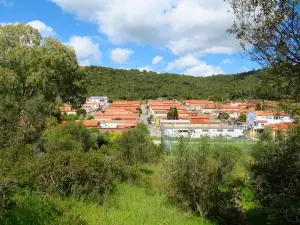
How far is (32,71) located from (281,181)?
16.6m

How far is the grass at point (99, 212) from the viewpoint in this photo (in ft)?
18.1

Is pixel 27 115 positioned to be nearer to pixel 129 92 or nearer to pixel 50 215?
pixel 50 215

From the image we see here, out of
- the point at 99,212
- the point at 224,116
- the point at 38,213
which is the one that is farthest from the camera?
the point at 224,116

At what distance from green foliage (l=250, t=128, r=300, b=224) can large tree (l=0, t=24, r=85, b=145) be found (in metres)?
12.3

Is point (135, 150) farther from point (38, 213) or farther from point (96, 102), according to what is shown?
point (96, 102)

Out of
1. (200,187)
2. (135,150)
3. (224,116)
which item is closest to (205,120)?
(224,116)

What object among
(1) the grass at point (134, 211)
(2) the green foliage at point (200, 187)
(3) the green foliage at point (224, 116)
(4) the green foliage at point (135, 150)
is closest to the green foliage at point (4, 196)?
(1) the grass at point (134, 211)

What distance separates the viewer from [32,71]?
755 inches

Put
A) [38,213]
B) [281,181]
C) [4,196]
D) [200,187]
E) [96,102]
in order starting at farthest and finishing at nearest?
[96,102], [200,187], [281,181], [38,213], [4,196]

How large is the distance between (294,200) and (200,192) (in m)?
2.44

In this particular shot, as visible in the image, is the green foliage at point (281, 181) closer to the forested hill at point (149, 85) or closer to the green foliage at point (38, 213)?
the green foliage at point (38, 213)

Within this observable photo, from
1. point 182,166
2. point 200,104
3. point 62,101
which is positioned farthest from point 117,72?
point 182,166

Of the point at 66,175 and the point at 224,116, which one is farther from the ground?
the point at 224,116

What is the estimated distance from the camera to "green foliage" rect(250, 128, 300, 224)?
272 inches
